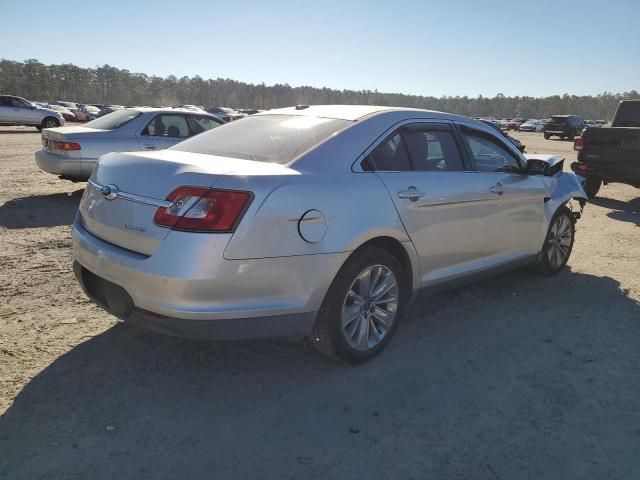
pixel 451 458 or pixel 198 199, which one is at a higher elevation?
pixel 198 199

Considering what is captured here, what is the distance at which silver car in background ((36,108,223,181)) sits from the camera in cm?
807

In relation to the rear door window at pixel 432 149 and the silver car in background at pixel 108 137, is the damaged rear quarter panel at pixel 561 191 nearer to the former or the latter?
the rear door window at pixel 432 149

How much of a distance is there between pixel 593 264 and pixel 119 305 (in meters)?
5.44

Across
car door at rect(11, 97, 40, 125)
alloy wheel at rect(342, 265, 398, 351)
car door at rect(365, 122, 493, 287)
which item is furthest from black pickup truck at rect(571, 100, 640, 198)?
car door at rect(11, 97, 40, 125)

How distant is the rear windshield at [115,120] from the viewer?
337 inches

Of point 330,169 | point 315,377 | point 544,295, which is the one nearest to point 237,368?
point 315,377

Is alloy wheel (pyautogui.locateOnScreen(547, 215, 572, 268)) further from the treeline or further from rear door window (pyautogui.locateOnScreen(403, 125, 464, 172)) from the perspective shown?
the treeline

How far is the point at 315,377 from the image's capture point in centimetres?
323

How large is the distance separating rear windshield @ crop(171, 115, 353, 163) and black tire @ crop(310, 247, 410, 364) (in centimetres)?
75

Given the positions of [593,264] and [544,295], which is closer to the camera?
[544,295]

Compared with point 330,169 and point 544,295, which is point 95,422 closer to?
point 330,169

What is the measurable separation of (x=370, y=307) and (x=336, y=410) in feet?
2.49

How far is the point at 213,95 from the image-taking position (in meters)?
142

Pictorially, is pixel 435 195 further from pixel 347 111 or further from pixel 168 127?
pixel 168 127
